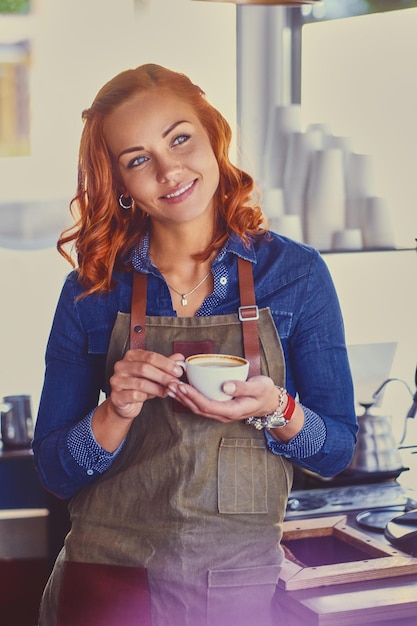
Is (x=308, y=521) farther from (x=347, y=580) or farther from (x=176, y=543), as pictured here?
(x=176, y=543)

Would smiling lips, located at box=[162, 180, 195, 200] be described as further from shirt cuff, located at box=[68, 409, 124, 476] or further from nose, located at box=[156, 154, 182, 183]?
shirt cuff, located at box=[68, 409, 124, 476]

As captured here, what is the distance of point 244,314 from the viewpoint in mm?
1750

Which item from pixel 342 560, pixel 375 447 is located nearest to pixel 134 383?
pixel 342 560

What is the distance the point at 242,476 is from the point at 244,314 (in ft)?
0.93

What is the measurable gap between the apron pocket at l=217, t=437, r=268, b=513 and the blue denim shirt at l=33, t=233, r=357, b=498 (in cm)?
4

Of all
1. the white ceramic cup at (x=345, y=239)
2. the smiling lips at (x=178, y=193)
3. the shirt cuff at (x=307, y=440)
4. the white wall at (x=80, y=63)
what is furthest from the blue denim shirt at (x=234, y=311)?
the white wall at (x=80, y=63)

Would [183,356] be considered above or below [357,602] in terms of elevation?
above

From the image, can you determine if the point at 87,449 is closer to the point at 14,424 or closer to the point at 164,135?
the point at 164,135

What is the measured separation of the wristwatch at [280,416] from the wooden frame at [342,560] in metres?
0.44

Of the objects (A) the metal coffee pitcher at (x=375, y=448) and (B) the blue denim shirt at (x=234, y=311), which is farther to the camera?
(A) the metal coffee pitcher at (x=375, y=448)

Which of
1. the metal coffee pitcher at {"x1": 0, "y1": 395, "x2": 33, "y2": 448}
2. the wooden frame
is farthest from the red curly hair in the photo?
the metal coffee pitcher at {"x1": 0, "y1": 395, "x2": 33, "y2": 448}

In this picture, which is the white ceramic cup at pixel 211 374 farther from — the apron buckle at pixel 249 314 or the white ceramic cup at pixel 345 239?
the white ceramic cup at pixel 345 239

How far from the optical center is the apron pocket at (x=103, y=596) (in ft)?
5.66

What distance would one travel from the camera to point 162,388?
159 centimetres
